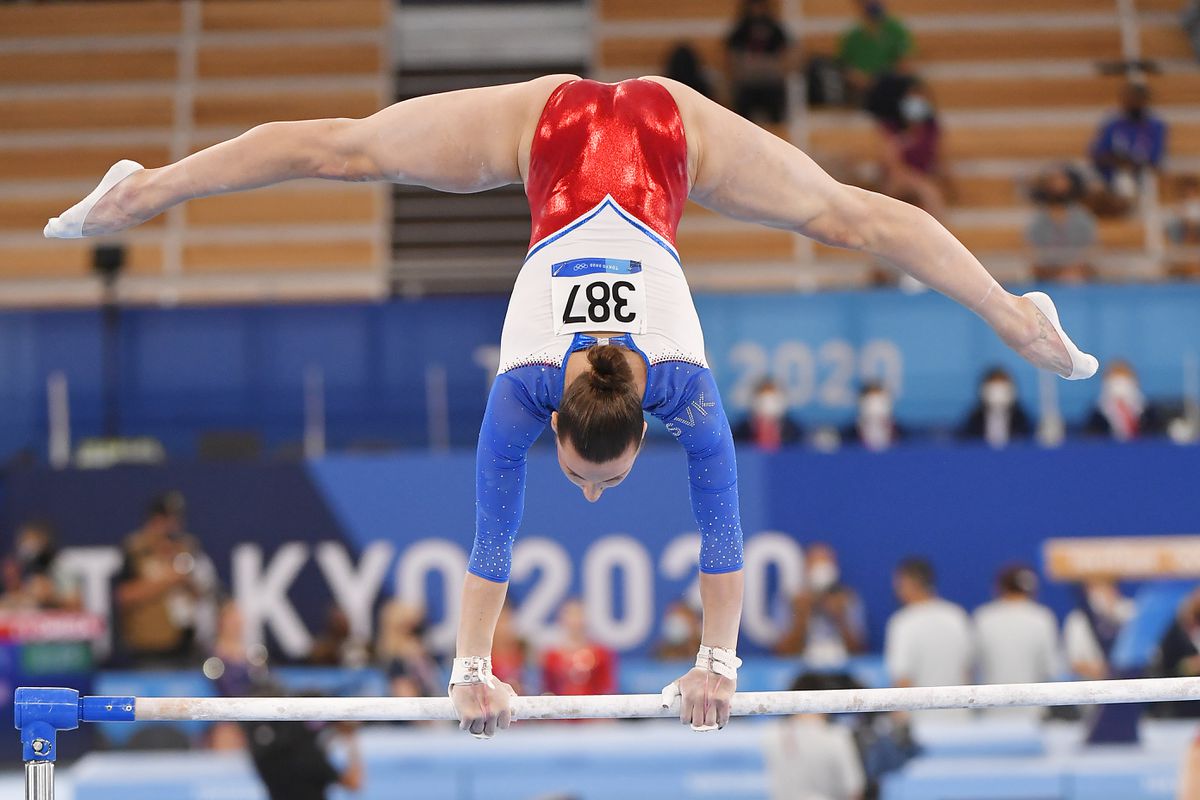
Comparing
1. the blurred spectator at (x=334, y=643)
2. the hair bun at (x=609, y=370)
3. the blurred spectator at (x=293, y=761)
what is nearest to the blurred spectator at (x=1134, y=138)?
the blurred spectator at (x=334, y=643)

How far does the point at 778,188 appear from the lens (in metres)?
4.30

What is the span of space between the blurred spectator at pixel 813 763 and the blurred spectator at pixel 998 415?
172 inches

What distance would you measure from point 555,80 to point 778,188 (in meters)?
0.71

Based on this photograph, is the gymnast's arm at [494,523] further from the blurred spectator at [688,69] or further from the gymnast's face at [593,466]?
the blurred spectator at [688,69]

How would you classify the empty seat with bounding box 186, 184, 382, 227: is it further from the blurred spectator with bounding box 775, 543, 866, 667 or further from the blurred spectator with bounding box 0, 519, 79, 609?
the blurred spectator with bounding box 775, 543, 866, 667

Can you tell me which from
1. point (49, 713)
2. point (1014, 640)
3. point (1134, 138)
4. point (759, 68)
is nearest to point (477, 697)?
point (49, 713)

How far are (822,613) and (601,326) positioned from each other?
20.1 ft

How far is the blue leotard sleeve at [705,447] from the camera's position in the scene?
383 centimetres

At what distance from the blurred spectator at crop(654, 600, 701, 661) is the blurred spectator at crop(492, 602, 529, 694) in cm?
106

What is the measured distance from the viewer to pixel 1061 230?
11852 millimetres

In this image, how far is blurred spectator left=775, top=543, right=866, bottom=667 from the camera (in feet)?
31.2

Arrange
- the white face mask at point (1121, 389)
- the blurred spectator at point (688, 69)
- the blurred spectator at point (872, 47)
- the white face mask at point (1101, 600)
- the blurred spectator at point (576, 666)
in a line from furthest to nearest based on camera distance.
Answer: the blurred spectator at point (872, 47)
the blurred spectator at point (688, 69)
the white face mask at point (1121, 389)
the white face mask at point (1101, 600)
the blurred spectator at point (576, 666)

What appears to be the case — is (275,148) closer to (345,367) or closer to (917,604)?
(917,604)

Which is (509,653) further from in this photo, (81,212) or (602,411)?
(602,411)
